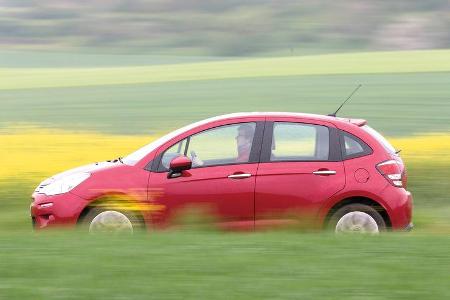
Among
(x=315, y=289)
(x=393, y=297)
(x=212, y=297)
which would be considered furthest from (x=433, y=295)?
(x=212, y=297)

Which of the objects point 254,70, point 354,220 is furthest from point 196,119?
point 254,70

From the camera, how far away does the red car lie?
9562 mm

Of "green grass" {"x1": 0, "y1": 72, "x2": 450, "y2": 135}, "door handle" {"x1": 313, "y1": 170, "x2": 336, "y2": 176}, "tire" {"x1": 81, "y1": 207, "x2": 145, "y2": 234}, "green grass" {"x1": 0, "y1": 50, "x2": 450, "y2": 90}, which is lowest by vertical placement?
"tire" {"x1": 81, "y1": 207, "x2": 145, "y2": 234}

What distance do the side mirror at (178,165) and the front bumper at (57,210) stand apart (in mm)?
885

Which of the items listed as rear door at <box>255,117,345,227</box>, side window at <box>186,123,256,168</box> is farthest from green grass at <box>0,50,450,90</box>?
rear door at <box>255,117,345,227</box>

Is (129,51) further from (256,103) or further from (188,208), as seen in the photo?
(188,208)

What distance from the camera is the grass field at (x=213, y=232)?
18.2 feet

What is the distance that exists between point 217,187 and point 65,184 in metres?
1.55

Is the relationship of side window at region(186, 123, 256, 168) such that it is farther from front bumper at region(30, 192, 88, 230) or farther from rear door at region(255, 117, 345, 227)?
front bumper at region(30, 192, 88, 230)

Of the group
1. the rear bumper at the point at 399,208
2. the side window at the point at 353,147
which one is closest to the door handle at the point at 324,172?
the side window at the point at 353,147

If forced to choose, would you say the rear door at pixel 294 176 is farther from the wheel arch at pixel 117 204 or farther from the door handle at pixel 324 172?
the wheel arch at pixel 117 204

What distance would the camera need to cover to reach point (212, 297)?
17.3 feet

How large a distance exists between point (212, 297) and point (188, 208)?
4284mm

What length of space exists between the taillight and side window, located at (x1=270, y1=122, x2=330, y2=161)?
21.6 inches
